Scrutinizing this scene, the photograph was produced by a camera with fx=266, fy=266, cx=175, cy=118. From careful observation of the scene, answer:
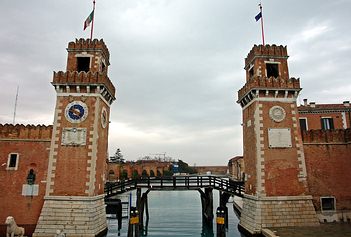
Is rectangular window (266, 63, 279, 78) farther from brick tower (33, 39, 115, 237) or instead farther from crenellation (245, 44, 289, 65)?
brick tower (33, 39, 115, 237)

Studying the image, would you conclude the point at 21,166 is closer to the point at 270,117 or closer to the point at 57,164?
the point at 57,164

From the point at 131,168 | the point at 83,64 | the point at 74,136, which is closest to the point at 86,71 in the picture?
the point at 83,64

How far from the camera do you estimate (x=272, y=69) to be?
21.8 meters

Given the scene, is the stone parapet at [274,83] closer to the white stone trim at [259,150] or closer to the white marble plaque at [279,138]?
the white stone trim at [259,150]

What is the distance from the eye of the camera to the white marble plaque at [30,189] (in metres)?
18.8

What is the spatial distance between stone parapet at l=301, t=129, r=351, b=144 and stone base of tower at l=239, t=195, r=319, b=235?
4.67 meters

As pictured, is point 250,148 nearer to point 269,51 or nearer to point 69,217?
point 269,51

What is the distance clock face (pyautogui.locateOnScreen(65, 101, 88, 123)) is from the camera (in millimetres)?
18969

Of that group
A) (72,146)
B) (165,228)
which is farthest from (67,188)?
(165,228)

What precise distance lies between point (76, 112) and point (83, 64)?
4.41m

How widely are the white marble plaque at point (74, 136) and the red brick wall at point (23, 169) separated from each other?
1.84 metres

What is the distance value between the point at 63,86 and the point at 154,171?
225 ft

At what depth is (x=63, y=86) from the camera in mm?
19328

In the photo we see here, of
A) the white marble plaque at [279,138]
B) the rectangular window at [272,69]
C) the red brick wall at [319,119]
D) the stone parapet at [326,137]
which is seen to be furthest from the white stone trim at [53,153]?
the red brick wall at [319,119]
